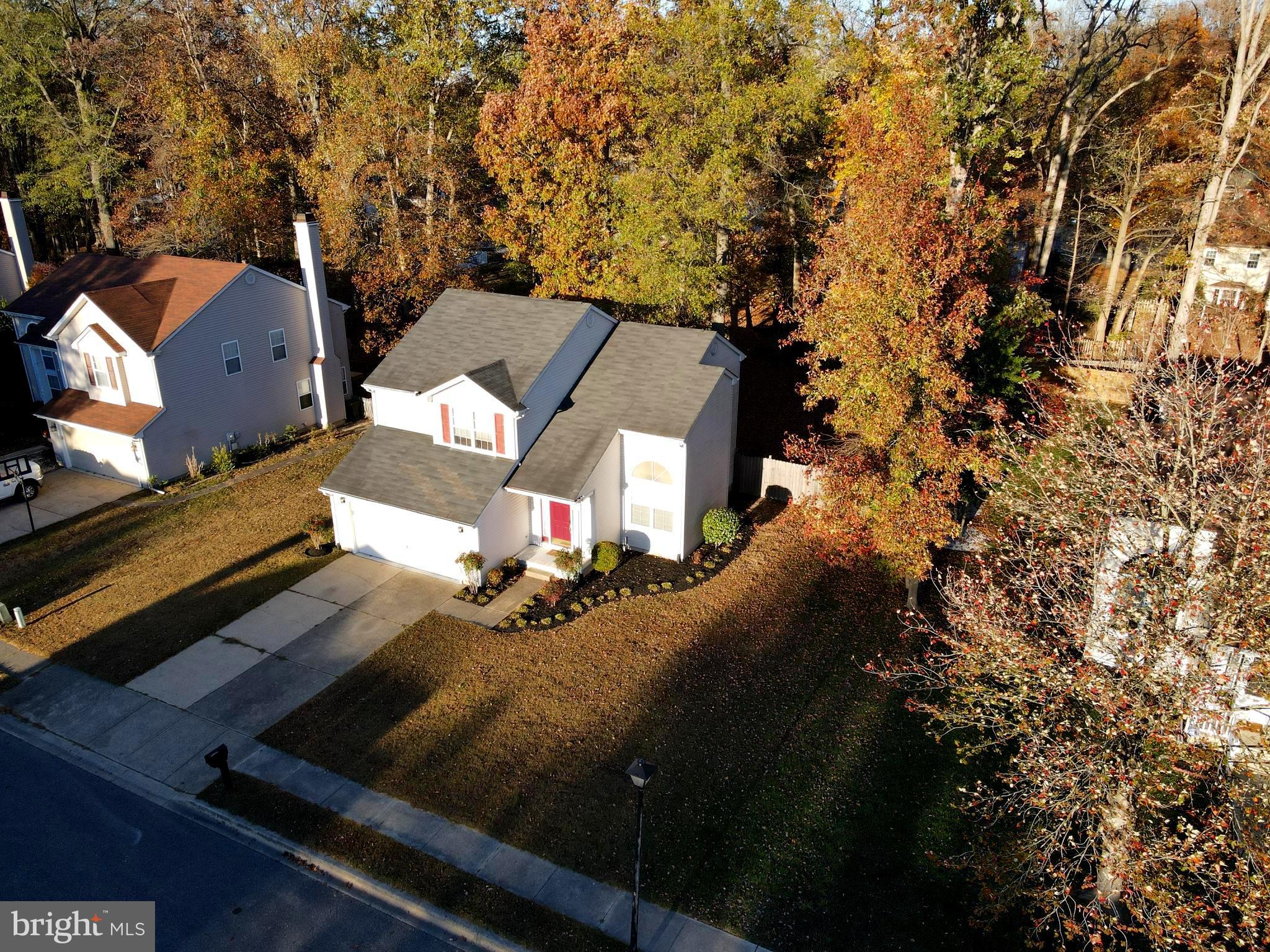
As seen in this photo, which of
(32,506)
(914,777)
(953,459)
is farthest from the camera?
(32,506)

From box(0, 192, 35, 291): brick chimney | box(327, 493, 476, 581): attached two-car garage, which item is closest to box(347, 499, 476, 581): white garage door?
box(327, 493, 476, 581): attached two-car garage

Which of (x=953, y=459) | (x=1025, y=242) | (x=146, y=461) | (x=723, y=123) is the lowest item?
(x=146, y=461)

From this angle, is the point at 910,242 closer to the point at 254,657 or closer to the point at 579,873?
the point at 579,873

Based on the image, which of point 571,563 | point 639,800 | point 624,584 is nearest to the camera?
point 639,800

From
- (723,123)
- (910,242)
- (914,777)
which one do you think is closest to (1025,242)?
(723,123)

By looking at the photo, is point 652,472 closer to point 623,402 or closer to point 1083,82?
point 623,402

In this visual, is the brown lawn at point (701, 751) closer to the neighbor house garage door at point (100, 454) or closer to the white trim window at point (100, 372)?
the neighbor house garage door at point (100, 454)

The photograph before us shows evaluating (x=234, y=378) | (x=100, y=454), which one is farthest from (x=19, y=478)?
(x=234, y=378)

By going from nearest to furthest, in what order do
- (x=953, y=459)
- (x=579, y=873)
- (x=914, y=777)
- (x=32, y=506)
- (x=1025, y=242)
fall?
(x=579, y=873), (x=914, y=777), (x=953, y=459), (x=32, y=506), (x=1025, y=242)
